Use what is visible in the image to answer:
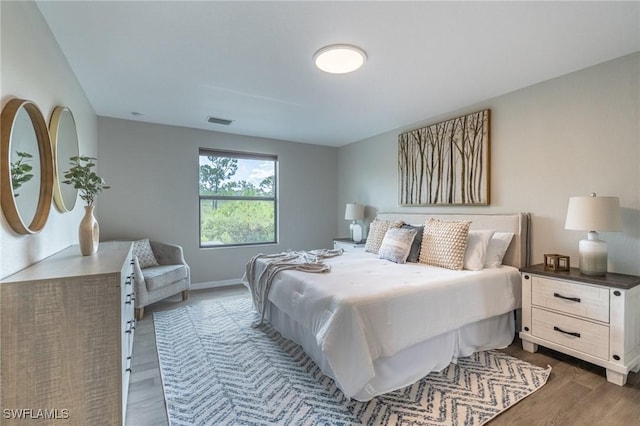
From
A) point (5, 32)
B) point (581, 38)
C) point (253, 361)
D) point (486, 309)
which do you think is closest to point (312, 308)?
point (253, 361)

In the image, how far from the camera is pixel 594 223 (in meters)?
2.14

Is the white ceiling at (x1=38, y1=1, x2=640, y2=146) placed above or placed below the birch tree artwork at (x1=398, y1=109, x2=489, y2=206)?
above

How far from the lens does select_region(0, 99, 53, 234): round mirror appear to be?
129 cm

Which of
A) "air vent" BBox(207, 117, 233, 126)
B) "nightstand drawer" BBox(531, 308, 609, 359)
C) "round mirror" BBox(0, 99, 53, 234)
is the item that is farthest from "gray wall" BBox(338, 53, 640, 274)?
"round mirror" BBox(0, 99, 53, 234)

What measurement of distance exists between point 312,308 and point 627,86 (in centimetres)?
301

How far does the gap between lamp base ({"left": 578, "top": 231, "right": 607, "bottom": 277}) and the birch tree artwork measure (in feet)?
3.43

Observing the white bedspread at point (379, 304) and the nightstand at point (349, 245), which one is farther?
the nightstand at point (349, 245)

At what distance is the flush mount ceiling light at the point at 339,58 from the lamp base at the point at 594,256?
2.29m

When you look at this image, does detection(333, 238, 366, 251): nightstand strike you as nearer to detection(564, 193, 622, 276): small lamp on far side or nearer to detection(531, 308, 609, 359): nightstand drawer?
detection(531, 308, 609, 359): nightstand drawer

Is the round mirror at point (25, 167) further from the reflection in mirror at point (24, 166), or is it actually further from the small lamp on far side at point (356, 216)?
the small lamp on far side at point (356, 216)

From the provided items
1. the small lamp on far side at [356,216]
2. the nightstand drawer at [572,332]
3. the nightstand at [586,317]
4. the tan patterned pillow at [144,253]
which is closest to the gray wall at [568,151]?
the nightstand at [586,317]

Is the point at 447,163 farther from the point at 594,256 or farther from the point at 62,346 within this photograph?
the point at 62,346

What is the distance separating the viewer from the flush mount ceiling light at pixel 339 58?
213 centimetres

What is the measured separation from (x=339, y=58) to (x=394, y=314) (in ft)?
6.32
